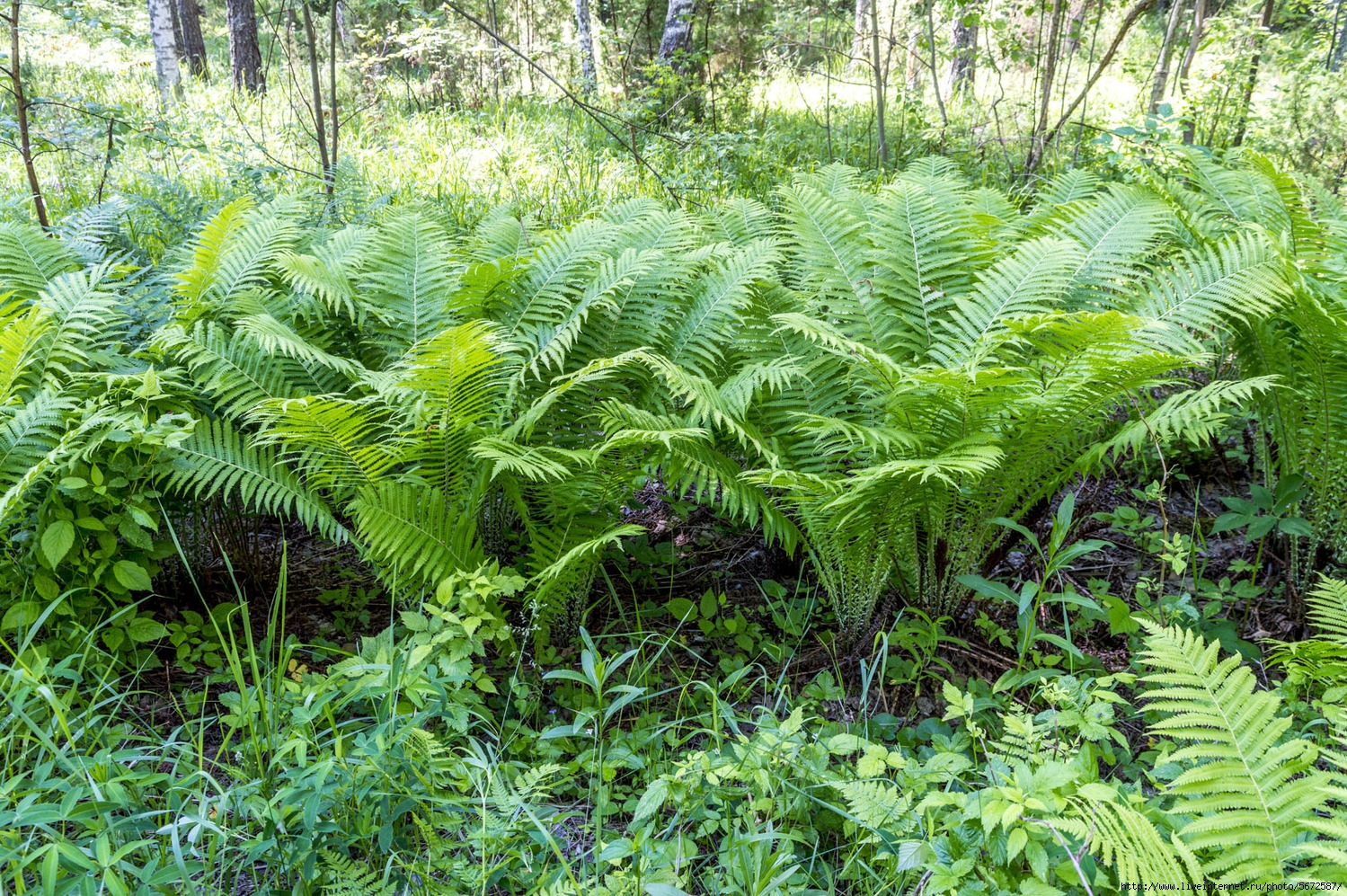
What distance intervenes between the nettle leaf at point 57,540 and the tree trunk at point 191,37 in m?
9.94

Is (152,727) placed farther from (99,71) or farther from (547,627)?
(99,71)

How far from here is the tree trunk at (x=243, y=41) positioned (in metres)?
8.46

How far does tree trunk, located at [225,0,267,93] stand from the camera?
846 cm

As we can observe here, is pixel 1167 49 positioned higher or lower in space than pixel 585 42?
lower

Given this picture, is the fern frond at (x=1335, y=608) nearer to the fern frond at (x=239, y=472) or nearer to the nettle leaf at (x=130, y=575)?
the fern frond at (x=239, y=472)

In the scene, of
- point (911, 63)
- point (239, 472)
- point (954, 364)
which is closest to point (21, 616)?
point (239, 472)

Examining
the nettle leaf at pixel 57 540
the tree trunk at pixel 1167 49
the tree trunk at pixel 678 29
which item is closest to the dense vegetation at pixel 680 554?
the nettle leaf at pixel 57 540

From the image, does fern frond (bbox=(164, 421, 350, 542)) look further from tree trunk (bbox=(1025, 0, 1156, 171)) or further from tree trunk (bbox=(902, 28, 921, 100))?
tree trunk (bbox=(902, 28, 921, 100))

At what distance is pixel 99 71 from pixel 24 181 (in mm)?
6782

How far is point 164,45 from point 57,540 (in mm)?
8595

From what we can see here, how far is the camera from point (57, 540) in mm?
1766

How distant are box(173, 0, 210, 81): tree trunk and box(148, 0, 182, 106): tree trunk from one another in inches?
54.0

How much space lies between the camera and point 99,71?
392 inches

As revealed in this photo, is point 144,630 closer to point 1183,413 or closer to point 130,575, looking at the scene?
point 130,575
